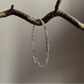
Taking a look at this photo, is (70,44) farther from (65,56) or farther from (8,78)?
(8,78)

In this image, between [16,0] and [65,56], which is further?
[65,56]

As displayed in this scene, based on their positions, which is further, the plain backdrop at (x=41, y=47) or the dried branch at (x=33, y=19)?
the plain backdrop at (x=41, y=47)

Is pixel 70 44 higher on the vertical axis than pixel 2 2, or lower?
lower

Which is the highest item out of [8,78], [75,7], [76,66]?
[75,7]

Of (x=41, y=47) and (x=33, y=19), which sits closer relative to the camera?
(x=33, y=19)

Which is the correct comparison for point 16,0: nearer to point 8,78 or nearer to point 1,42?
point 1,42

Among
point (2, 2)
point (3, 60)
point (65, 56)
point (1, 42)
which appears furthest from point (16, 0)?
point (65, 56)

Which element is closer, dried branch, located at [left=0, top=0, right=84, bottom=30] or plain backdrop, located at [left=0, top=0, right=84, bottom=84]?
dried branch, located at [left=0, top=0, right=84, bottom=30]
